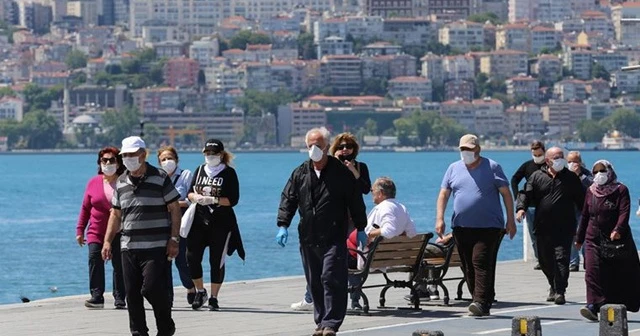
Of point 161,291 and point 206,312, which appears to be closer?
point 161,291

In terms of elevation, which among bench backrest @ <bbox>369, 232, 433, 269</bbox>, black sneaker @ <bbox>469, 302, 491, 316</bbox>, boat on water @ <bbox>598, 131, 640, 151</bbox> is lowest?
boat on water @ <bbox>598, 131, 640, 151</bbox>

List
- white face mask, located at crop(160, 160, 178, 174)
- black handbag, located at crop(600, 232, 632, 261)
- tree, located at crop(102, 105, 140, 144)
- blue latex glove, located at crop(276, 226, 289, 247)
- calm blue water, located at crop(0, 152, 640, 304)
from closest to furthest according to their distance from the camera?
1. blue latex glove, located at crop(276, 226, 289, 247)
2. black handbag, located at crop(600, 232, 632, 261)
3. white face mask, located at crop(160, 160, 178, 174)
4. calm blue water, located at crop(0, 152, 640, 304)
5. tree, located at crop(102, 105, 140, 144)

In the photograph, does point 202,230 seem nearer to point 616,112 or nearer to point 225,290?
point 225,290

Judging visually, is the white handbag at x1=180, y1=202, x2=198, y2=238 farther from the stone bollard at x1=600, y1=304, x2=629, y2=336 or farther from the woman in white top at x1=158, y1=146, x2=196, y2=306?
the stone bollard at x1=600, y1=304, x2=629, y2=336

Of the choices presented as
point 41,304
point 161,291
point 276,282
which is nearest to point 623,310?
point 161,291

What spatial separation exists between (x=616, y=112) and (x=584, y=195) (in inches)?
7275

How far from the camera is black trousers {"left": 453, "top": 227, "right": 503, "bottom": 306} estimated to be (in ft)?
49.6

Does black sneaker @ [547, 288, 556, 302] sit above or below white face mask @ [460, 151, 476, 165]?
below

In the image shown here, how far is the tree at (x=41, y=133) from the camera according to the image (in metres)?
192

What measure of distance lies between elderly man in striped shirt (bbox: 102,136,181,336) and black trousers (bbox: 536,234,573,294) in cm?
401

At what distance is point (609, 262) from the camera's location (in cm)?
1482

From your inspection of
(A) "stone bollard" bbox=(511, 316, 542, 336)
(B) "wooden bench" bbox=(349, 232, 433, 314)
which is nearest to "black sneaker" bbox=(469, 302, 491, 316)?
(B) "wooden bench" bbox=(349, 232, 433, 314)

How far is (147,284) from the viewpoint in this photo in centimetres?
1308

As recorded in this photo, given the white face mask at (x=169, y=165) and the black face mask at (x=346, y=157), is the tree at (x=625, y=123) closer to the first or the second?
the white face mask at (x=169, y=165)
